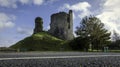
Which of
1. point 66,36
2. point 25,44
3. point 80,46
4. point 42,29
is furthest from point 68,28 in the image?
point 80,46

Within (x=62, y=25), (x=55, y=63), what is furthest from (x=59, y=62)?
(x=62, y=25)

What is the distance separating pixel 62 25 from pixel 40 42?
46.5 ft

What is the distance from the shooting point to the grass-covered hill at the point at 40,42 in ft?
337

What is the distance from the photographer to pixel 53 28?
389ft

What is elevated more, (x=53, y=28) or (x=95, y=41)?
(x=53, y=28)

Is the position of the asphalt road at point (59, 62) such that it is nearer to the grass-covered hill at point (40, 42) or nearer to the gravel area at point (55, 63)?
the gravel area at point (55, 63)

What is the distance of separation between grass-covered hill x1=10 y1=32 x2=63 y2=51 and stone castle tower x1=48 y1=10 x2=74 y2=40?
492 cm

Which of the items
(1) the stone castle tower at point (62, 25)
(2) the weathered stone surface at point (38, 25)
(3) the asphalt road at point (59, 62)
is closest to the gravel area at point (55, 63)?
(3) the asphalt road at point (59, 62)

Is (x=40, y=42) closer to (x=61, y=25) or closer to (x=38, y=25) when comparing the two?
(x=38, y=25)

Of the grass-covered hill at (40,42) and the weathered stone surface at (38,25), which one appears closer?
the grass-covered hill at (40,42)

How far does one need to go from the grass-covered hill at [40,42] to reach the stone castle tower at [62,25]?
4.92 m

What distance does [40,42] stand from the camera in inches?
4218

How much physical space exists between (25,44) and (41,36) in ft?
23.0

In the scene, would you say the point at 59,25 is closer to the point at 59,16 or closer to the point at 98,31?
the point at 59,16
